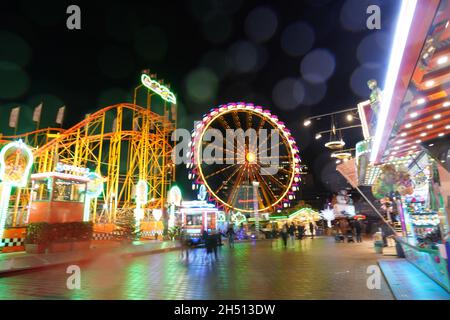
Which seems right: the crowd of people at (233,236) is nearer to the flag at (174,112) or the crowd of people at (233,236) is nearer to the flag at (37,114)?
the flag at (174,112)

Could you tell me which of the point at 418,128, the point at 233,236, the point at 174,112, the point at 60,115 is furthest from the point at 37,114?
the point at 418,128

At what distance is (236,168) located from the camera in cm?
2464

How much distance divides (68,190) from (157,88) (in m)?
14.3

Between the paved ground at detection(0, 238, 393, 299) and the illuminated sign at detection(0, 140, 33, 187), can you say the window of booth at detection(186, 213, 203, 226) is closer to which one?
the illuminated sign at detection(0, 140, 33, 187)

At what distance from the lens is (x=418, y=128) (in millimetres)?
5719

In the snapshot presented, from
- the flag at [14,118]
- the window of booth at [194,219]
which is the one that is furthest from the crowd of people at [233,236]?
the flag at [14,118]

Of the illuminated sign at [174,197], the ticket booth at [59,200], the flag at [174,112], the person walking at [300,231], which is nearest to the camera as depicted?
the ticket booth at [59,200]

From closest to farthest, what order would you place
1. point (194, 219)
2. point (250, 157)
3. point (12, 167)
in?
point (12, 167) → point (194, 219) → point (250, 157)

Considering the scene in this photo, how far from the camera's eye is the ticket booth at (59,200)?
1348cm

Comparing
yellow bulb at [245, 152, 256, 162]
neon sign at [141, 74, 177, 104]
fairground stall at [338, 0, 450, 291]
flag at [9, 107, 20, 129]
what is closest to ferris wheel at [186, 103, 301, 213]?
yellow bulb at [245, 152, 256, 162]

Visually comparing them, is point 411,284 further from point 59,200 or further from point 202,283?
point 59,200

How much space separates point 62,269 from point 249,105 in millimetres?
18680

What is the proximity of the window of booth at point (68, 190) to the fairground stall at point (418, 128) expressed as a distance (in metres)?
13.1
